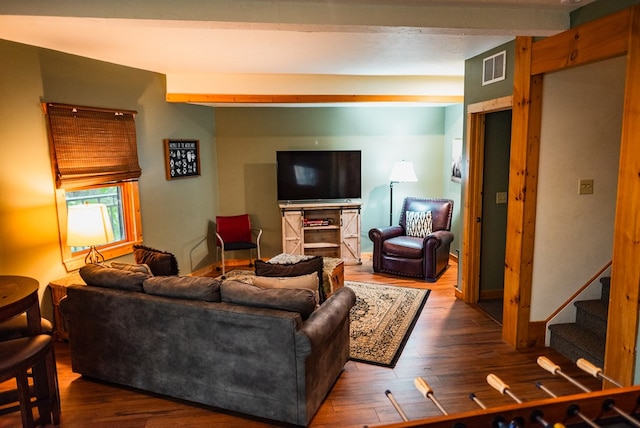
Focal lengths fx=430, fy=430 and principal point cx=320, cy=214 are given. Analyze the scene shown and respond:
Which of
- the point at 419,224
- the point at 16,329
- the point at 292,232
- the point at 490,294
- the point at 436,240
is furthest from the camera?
the point at 292,232

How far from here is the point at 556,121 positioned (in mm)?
3510

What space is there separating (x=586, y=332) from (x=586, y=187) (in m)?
1.22

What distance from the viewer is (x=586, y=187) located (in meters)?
3.63

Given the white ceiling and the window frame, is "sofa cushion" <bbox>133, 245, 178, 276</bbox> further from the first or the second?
the white ceiling

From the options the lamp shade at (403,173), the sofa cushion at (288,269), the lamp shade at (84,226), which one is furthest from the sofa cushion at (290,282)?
the lamp shade at (403,173)

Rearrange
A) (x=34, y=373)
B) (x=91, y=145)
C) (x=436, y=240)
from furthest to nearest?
(x=436, y=240) < (x=91, y=145) < (x=34, y=373)

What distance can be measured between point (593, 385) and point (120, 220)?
4740 mm

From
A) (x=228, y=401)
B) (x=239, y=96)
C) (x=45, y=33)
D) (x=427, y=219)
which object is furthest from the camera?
(x=427, y=219)

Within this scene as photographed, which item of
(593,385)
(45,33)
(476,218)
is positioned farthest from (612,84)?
(45,33)

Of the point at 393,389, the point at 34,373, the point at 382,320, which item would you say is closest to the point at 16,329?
the point at 34,373

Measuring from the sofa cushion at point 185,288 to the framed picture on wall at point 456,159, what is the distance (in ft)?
15.1

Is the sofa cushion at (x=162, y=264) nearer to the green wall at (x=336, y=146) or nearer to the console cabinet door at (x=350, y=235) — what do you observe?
the green wall at (x=336, y=146)

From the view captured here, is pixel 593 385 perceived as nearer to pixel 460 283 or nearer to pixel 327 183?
pixel 460 283

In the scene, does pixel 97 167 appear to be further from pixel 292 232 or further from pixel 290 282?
pixel 292 232
